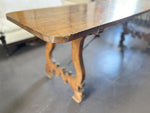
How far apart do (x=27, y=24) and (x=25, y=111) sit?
2.22 ft

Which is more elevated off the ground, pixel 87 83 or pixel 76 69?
pixel 76 69

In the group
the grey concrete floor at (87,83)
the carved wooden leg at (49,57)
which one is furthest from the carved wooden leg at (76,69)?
the grey concrete floor at (87,83)

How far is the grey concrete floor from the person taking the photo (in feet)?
Result: 3.51

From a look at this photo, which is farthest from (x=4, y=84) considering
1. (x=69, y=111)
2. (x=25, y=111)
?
(x=69, y=111)

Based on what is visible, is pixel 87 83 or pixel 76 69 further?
pixel 87 83

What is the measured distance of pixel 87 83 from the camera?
4.32ft

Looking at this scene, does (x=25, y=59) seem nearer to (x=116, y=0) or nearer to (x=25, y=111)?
(x=25, y=111)

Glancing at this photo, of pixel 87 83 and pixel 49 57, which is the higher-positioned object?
pixel 49 57

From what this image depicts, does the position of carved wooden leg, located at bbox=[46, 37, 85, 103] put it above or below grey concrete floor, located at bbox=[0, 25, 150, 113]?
above

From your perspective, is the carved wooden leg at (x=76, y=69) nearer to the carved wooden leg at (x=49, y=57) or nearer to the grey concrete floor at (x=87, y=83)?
the carved wooden leg at (x=49, y=57)

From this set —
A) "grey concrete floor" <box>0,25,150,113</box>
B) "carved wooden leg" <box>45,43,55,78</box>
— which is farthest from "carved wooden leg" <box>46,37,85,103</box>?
"grey concrete floor" <box>0,25,150,113</box>

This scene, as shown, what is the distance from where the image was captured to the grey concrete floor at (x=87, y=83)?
1.07m

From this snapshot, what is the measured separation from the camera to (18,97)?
1150mm

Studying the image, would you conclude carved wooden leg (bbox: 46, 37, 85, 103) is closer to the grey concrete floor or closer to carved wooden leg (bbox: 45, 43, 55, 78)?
carved wooden leg (bbox: 45, 43, 55, 78)
